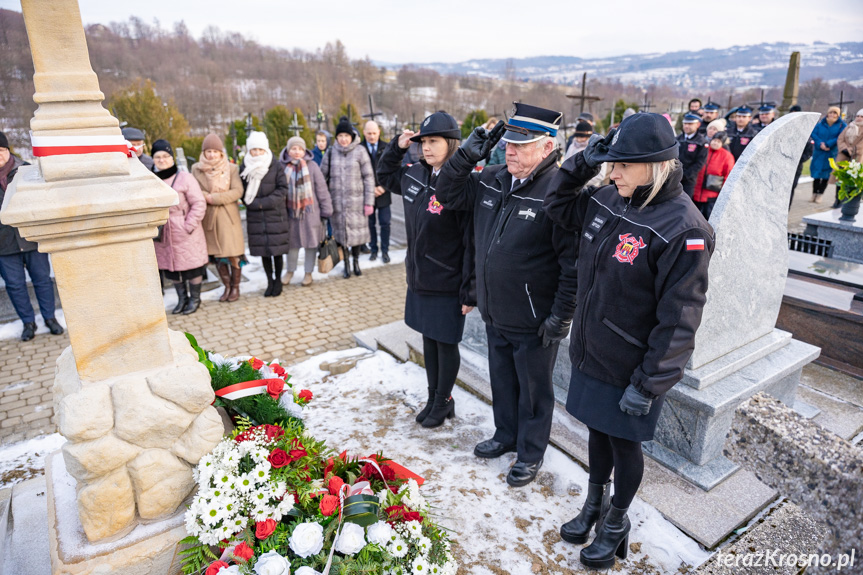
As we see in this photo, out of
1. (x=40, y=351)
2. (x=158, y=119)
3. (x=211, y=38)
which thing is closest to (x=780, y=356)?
(x=40, y=351)

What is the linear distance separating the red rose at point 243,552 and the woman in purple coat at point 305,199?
504 centimetres

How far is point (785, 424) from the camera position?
139cm

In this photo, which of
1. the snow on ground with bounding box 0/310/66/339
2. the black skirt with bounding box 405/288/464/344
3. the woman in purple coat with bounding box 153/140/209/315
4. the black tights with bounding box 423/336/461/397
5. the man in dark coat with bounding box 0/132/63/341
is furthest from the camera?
the woman in purple coat with bounding box 153/140/209/315

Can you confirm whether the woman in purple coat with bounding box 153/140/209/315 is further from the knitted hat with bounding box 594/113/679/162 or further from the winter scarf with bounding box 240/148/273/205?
the knitted hat with bounding box 594/113/679/162

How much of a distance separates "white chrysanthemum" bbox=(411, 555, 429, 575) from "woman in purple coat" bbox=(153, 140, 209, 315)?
15.5ft

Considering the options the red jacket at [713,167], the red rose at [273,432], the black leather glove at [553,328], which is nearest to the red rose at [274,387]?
the red rose at [273,432]

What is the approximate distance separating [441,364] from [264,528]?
1718 millimetres

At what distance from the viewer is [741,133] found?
895cm

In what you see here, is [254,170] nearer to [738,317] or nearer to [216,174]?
[216,174]

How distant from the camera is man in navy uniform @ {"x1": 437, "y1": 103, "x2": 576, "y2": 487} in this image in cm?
274

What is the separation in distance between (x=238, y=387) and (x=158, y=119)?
723 inches

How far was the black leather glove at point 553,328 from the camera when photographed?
2750 mm

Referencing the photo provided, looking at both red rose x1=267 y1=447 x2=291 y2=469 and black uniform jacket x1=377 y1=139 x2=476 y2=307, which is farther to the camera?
black uniform jacket x1=377 y1=139 x2=476 y2=307

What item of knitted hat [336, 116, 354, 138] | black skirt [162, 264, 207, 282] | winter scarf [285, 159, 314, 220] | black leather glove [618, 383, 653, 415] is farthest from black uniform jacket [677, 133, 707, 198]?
black skirt [162, 264, 207, 282]
